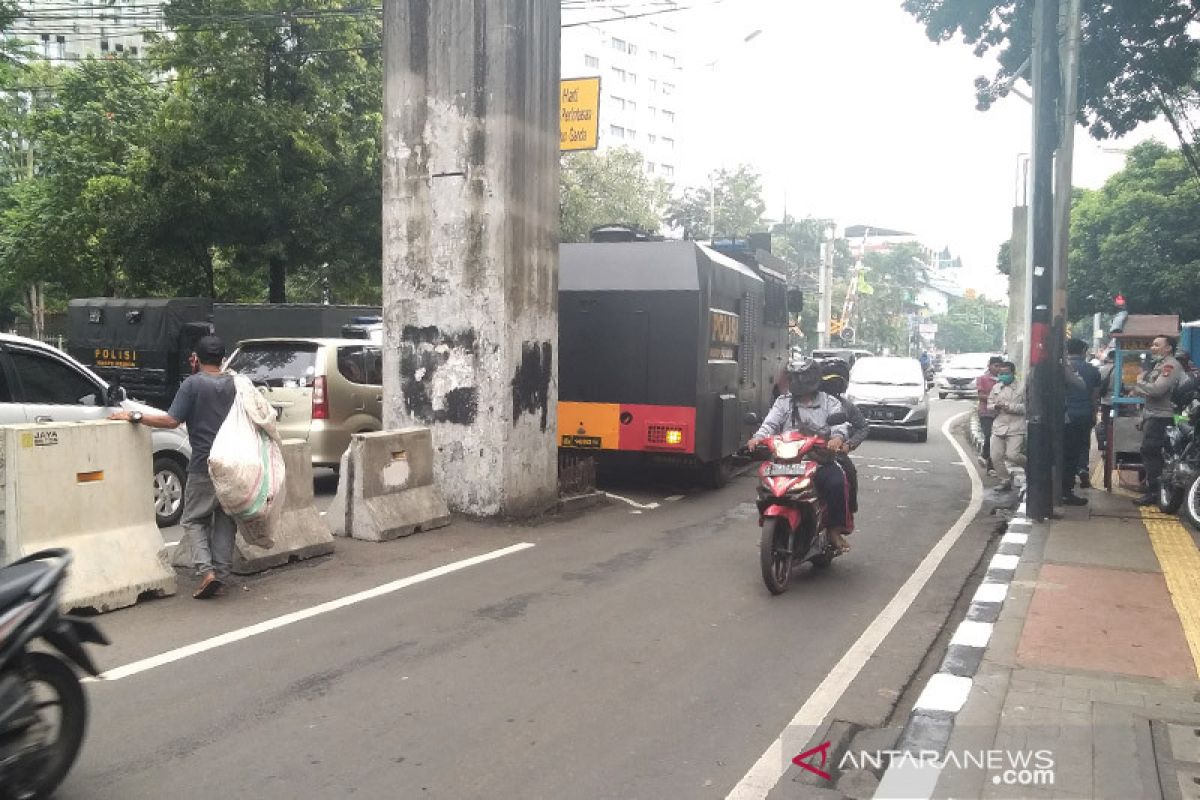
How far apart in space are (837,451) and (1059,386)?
4238 mm

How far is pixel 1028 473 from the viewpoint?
10.1m

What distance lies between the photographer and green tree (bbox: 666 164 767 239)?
1941 inches

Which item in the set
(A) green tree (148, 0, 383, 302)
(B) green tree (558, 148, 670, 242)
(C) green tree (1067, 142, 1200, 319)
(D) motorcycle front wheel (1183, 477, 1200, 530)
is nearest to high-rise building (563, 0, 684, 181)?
(B) green tree (558, 148, 670, 242)

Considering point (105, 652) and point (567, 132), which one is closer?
point (105, 652)

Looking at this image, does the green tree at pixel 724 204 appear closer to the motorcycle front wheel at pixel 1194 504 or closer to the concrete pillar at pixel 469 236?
the concrete pillar at pixel 469 236

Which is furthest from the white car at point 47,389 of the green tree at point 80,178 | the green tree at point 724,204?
the green tree at point 724,204

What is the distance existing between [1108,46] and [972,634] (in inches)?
432

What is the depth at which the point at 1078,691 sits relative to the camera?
4863 mm

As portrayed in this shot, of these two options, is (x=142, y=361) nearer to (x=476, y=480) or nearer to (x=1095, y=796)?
(x=476, y=480)

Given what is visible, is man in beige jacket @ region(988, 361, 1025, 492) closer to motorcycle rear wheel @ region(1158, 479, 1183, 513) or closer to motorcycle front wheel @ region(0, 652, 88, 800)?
motorcycle rear wheel @ region(1158, 479, 1183, 513)

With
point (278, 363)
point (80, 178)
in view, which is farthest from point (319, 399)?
point (80, 178)

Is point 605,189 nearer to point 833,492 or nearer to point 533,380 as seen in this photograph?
point 533,380

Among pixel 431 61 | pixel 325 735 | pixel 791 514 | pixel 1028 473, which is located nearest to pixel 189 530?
pixel 325 735

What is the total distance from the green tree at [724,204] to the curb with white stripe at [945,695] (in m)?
42.8
